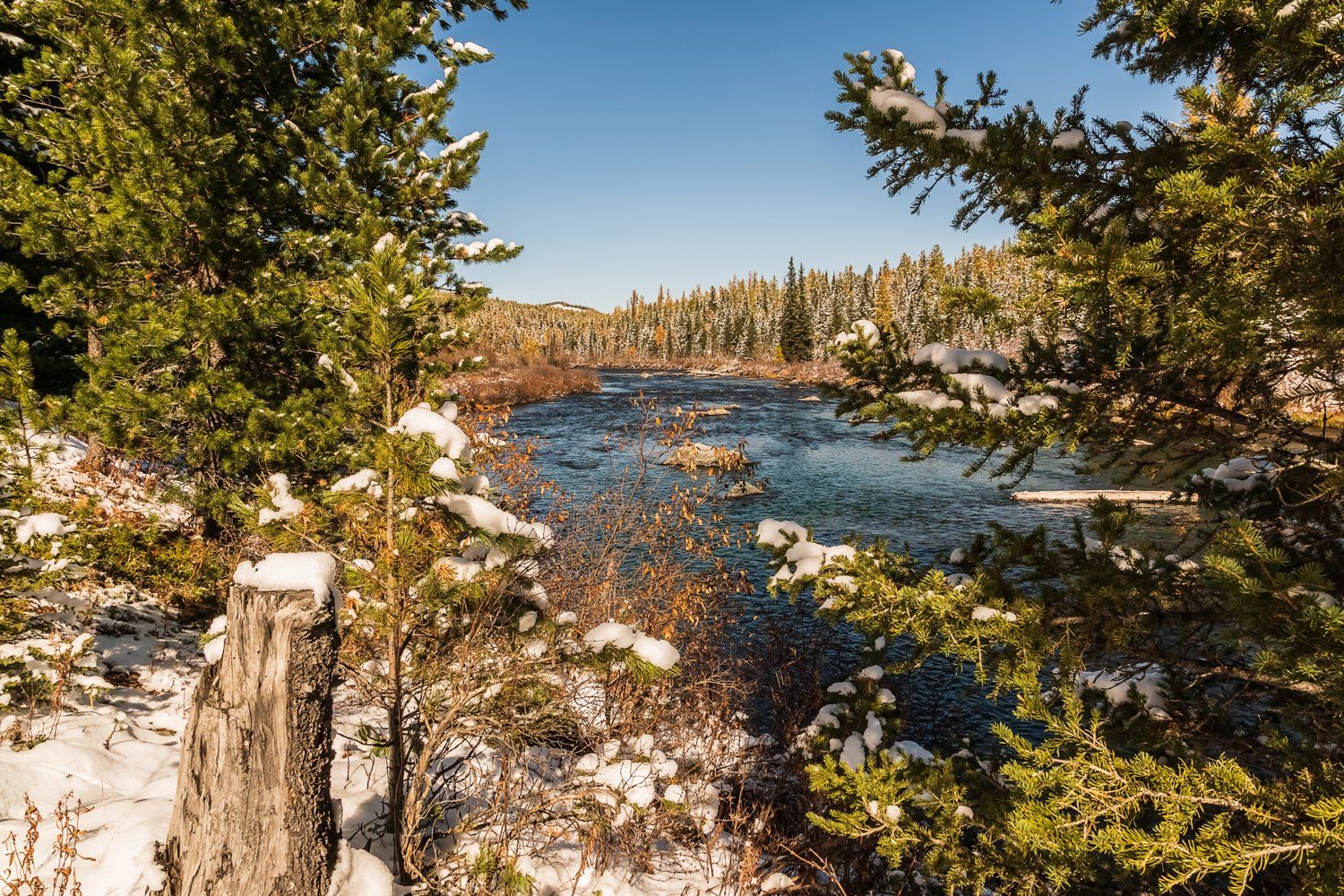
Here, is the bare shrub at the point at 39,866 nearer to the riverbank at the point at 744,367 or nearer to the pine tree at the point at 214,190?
the pine tree at the point at 214,190

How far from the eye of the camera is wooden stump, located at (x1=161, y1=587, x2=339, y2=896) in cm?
232

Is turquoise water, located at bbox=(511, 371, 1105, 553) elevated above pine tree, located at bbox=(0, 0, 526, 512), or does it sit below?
below

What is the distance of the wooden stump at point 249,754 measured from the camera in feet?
7.61

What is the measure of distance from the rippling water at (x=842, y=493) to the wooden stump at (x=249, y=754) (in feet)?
14.2

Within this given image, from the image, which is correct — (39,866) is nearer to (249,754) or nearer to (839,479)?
(249,754)

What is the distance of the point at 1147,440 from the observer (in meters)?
2.89

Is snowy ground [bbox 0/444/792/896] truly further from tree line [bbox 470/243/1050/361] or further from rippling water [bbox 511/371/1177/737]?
tree line [bbox 470/243/1050/361]

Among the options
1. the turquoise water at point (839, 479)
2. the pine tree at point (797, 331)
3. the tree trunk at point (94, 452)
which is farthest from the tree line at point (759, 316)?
the tree trunk at point (94, 452)

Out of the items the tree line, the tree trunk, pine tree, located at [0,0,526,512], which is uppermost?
the tree line

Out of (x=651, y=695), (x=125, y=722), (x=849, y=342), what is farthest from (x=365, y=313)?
(x=651, y=695)

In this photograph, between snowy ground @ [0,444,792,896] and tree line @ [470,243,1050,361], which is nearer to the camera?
snowy ground @ [0,444,792,896]

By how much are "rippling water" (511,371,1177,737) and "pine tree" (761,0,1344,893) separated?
194 cm

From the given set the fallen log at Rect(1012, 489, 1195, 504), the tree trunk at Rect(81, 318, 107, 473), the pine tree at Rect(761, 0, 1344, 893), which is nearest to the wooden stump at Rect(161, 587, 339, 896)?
the pine tree at Rect(761, 0, 1344, 893)

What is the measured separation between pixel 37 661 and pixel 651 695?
15.1ft
